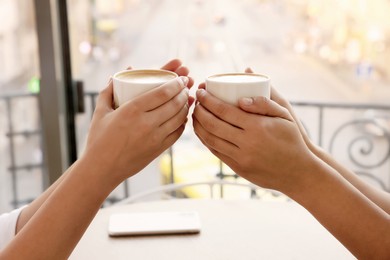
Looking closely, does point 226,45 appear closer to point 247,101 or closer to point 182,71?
point 182,71

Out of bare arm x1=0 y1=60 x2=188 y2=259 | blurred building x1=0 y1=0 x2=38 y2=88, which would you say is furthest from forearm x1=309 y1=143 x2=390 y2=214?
blurred building x1=0 y1=0 x2=38 y2=88

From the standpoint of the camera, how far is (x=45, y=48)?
1963 mm

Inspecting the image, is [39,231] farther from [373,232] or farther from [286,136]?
[373,232]

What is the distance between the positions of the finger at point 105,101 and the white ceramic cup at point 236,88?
0.52 ft

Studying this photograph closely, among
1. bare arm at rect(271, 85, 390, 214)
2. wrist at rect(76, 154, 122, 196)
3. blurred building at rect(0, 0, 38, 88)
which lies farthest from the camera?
blurred building at rect(0, 0, 38, 88)

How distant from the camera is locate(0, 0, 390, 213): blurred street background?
3963mm

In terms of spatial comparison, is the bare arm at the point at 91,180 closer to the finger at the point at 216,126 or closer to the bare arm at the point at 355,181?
the finger at the point at 216,126

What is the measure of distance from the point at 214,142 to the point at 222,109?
0.05m

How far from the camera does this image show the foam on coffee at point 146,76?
0.81 m

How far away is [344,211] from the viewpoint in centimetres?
72

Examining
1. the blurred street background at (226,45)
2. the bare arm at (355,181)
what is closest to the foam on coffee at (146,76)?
the bare arm at (355,181)

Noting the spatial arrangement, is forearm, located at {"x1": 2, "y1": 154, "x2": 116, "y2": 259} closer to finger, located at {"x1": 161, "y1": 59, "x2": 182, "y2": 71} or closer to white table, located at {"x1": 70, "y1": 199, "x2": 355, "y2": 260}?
white table, located at {"x1": 70, "y1": 199, "x2": 355, "y2": 260}

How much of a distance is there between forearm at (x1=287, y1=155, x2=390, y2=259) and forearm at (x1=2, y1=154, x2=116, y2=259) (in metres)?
0.29

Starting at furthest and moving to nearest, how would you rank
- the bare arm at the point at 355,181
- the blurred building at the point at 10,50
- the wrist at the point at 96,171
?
1. the blurred building at the point at 10,50
2. the bare arm at the point at 355,181
3. the wrist at the point at 96,171
